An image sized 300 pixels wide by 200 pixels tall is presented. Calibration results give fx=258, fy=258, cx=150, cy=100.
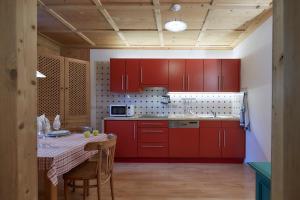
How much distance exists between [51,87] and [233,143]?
3.36 m

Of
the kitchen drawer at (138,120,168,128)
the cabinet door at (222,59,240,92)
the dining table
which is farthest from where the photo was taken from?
the cabinet door at (222,59,240,92)

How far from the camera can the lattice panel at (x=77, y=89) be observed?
15.6 ft

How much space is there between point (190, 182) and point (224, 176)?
63 cm

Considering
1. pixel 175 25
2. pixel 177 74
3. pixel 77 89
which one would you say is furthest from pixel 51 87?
pixel 175 25

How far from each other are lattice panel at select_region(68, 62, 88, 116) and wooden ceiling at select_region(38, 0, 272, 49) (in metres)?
0.55

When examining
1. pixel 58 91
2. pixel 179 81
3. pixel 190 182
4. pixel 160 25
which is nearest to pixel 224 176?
pixel 190 182

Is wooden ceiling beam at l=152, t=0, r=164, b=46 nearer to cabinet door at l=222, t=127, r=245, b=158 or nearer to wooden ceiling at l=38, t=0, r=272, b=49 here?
wooden ceiling at l=38, t=0, r=272, b=49

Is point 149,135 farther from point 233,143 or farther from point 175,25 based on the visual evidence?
point 175,25

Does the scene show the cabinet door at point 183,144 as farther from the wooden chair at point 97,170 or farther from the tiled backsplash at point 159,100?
the wooden chair at point 97,170

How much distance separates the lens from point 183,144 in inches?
187

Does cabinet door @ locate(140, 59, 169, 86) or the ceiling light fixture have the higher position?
the ceiling light fixture

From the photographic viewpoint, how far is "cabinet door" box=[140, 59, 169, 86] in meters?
4.95

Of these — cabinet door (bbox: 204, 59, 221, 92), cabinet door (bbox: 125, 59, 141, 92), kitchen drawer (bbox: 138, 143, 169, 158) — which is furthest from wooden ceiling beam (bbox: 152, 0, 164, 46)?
kitchen drawer (bbox: 138, 143, 169, 158)

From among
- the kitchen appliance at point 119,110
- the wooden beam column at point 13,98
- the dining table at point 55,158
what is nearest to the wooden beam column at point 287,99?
the wooden beam column at point 13,98
